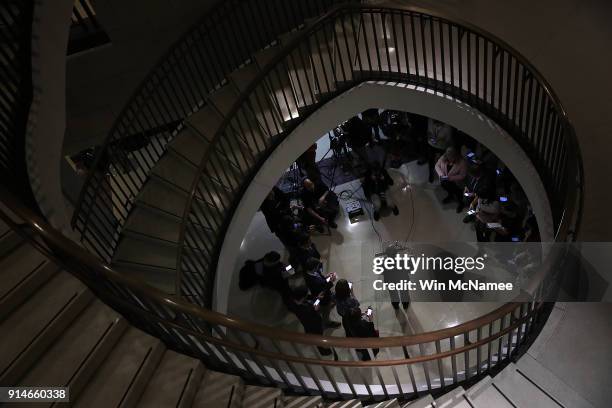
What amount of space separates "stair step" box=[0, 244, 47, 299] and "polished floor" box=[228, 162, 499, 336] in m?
4.78

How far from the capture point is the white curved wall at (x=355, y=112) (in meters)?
5.70

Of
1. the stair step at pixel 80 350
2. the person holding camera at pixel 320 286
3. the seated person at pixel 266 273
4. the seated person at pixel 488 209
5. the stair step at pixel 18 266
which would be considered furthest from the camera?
the seated person at pixel 266 273

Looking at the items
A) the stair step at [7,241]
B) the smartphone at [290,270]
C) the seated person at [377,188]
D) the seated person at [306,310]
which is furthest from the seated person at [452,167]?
the stair step at [7,241]

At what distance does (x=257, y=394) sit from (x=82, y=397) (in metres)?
1.52

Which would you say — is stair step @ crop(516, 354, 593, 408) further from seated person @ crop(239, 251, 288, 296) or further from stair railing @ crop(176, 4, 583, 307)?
seated person @ crop(239, 251, 288, 296)

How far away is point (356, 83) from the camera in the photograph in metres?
6.75

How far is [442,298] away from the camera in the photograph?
7988mm

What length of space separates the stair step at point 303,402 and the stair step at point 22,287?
2.54 meters

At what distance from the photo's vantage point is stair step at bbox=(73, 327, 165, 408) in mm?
3682

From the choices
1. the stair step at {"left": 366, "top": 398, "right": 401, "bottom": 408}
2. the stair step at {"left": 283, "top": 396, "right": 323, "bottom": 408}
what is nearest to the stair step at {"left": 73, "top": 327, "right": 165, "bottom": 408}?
the stair step at {"left": 283, "top": 396, "right": 323, "bottom": 408}

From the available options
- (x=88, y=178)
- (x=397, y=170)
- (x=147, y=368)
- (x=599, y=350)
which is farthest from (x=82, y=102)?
(x=599, y=350)

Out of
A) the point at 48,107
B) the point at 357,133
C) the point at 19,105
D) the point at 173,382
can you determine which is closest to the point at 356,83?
the point at 357,133

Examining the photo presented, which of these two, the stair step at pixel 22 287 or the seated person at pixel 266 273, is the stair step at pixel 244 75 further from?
the stair step at pixel 22 287

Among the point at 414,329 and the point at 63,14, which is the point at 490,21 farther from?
the point at 63,14
